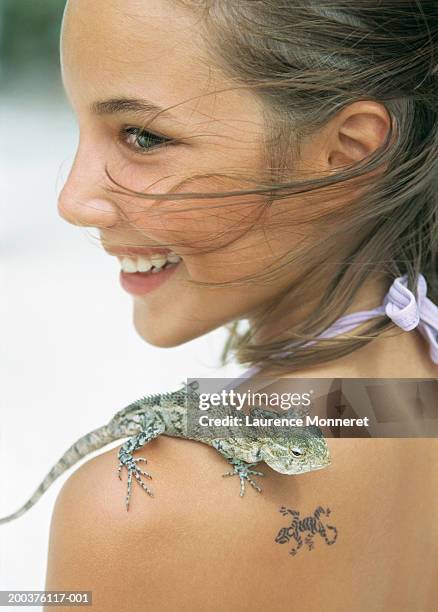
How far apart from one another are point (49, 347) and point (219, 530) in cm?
132

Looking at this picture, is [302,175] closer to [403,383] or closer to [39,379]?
[403,383]

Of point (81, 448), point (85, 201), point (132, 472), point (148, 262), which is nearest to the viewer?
point (132, 472)

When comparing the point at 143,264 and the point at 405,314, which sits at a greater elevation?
the point at 143,264

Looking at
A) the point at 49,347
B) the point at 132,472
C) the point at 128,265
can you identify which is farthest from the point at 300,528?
the point at 49,347

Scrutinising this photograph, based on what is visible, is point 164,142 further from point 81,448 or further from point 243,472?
point 81,448

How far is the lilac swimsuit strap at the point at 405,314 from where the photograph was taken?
108 cm

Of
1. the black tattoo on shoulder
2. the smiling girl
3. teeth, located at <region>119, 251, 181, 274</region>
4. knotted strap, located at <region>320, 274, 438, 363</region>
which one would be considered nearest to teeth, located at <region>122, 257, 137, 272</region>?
teeth, located at <region>119, 251, 181, 274</region>

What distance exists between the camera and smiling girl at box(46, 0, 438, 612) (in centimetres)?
98

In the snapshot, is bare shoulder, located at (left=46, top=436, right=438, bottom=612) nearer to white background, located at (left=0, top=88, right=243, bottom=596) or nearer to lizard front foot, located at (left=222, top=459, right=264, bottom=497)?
lizard front foot, located at (left=222, top=459, right=264, bottom=497)

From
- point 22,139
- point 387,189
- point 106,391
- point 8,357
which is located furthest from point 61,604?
point 22,139

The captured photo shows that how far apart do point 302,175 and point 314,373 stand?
26 centimetres

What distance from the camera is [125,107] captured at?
101cm

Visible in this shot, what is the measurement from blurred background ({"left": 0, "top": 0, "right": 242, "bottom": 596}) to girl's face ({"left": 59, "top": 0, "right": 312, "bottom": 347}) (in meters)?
0.61

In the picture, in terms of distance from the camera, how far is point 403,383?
3.66ft
